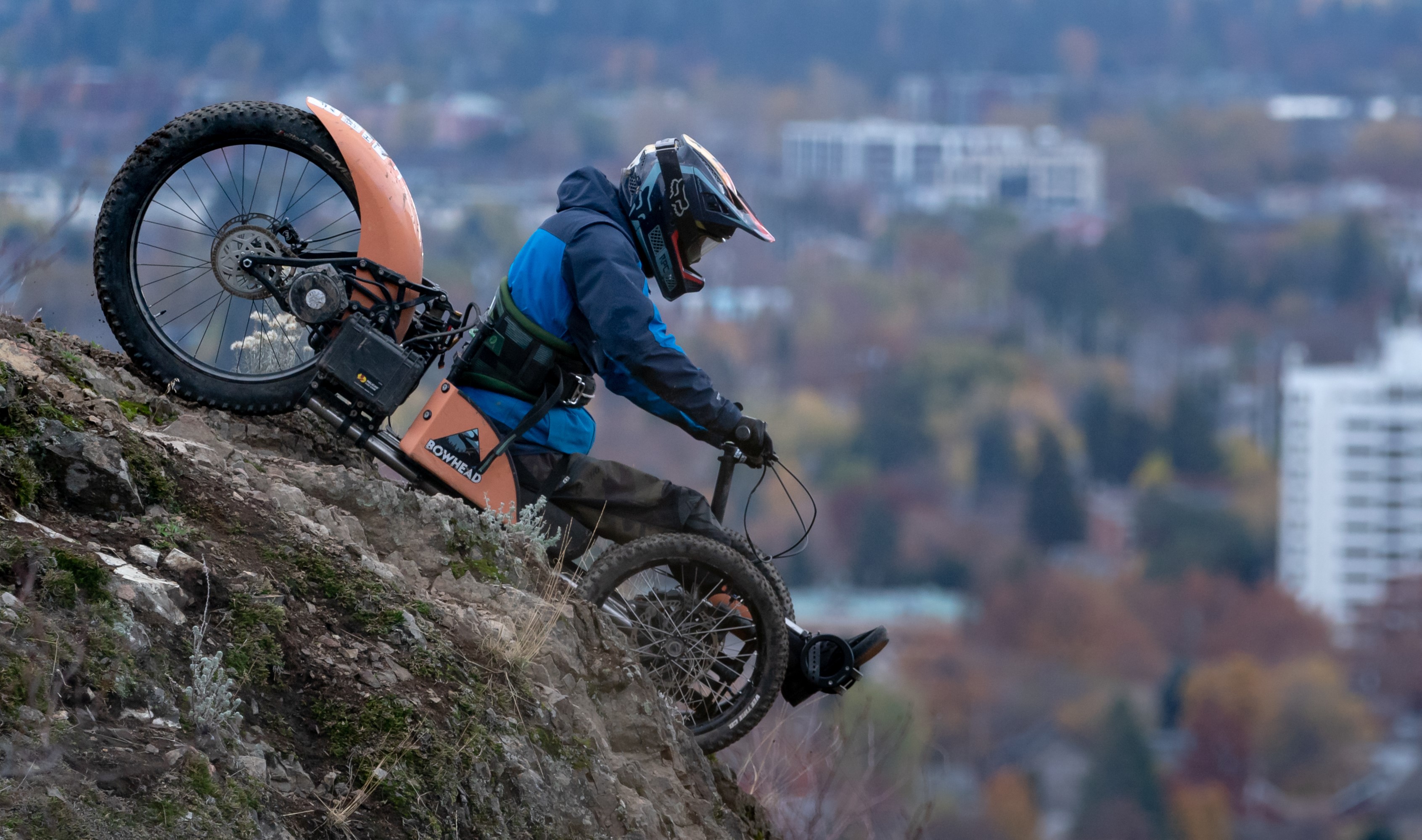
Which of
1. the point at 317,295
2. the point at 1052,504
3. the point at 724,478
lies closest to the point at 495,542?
the point at 724,478

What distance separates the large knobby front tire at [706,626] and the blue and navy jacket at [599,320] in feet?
1.49

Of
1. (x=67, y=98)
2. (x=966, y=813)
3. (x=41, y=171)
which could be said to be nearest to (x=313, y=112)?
(x=41, y=171)

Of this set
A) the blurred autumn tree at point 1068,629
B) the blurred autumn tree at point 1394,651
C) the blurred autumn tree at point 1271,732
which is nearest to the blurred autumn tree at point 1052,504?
the blurred autumn tree at point 1068,629

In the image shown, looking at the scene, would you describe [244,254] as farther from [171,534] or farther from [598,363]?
[171,534]

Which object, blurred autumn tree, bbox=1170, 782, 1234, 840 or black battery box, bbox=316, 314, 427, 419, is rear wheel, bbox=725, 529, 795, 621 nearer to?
black battery box, bbox=316, 314, 427, 419

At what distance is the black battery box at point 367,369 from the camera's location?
18.6ft

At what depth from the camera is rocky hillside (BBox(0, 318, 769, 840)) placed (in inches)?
145

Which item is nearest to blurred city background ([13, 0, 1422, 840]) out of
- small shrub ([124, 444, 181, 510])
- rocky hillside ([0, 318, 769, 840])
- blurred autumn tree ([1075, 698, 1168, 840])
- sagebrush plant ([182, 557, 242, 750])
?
blurred autumn tree ([1075, 698, 1168, 840])

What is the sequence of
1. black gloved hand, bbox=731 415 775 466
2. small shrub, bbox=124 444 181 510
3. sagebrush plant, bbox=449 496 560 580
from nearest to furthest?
small shrub, bbox=124 444 181 510, sagebrush plant, bbox=449 496 560 580, black gloved hand, bbox=731 415 775 466

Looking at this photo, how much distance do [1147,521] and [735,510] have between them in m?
37.0

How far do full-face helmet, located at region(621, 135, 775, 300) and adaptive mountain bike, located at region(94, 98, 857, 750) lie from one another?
664 millimetres

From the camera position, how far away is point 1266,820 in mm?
99375

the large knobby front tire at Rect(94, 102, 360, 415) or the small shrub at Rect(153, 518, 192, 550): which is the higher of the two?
the large knobby front tire at Rect(94, 102, 360, 415)

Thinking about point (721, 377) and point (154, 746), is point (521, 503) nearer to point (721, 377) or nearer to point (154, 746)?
point (154, 746)
